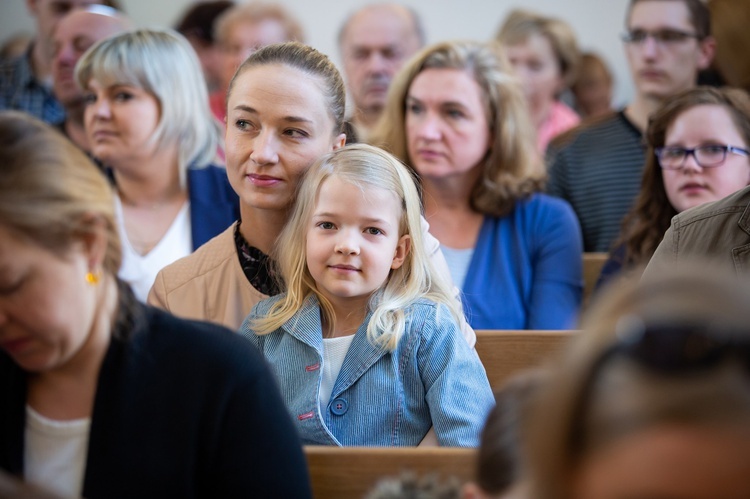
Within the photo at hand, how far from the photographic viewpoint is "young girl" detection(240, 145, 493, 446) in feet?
5.78

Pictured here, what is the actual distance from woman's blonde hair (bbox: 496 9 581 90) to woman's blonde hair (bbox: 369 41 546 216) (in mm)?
1332

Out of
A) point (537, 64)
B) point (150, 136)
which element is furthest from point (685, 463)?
point (537, 64)

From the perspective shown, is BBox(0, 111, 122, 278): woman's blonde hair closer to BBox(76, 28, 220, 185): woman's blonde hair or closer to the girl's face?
the girl's face

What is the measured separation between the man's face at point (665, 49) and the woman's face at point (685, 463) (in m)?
2.78

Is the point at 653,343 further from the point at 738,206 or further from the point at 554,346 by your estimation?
the point at 554,346

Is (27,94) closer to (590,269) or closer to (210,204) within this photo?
(210,204)

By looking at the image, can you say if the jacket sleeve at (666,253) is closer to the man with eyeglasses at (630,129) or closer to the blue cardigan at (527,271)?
the blue cardigan at (527,271)

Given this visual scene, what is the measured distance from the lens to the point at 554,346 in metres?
1.96

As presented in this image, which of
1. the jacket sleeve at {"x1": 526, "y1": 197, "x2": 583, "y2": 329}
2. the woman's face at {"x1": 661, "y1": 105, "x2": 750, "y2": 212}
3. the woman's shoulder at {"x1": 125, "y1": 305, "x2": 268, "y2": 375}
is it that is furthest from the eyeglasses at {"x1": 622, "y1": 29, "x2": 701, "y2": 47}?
the woman's shoulder at {"x1": 125, "y1": 305, "x2": 268, "y2": 375}

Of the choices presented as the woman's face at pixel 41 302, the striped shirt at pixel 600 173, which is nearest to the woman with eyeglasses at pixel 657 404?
the woman's face at pixel 41 302

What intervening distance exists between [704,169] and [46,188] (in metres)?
1.85

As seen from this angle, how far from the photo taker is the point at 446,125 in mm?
2732

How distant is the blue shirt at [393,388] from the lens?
174 cm

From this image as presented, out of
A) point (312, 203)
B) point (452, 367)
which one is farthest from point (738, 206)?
point (312, 203)
